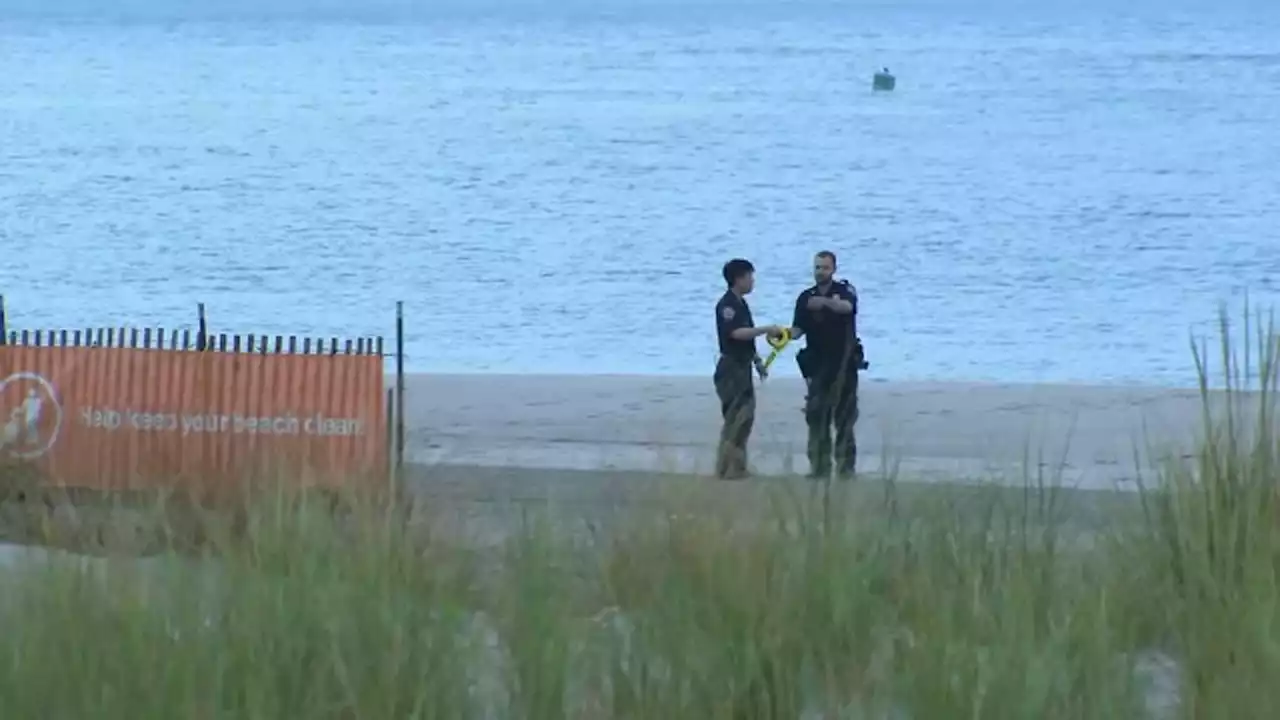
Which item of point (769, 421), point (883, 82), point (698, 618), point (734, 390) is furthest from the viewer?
point (883, 82)

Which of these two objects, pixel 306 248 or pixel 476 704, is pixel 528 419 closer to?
pixel 476 704

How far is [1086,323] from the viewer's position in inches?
1464

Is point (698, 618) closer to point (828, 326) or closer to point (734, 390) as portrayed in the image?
point (828, 326)

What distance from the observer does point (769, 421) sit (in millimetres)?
17625

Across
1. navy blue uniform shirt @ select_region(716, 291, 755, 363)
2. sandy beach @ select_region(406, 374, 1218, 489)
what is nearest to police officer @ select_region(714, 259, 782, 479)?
navy blue uniform shirt @ select_region(716, 291, 755, 363)

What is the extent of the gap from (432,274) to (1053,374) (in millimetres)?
19475

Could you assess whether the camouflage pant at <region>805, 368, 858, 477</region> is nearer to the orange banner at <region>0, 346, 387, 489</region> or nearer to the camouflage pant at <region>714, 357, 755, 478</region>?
the camouflage pant at <region>714, 357, 755, 478</region>

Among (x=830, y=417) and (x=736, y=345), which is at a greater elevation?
(x=736, y=345)

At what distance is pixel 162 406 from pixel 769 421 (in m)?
6.13

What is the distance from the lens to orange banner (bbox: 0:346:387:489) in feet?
41.0

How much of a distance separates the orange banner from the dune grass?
5358 mm

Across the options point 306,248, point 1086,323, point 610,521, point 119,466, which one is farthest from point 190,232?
point 610,521

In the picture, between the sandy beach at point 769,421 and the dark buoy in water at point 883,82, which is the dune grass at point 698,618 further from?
the dark buoy in water at point 883,82

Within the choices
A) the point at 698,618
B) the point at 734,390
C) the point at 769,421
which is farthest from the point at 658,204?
the point at 698,618
